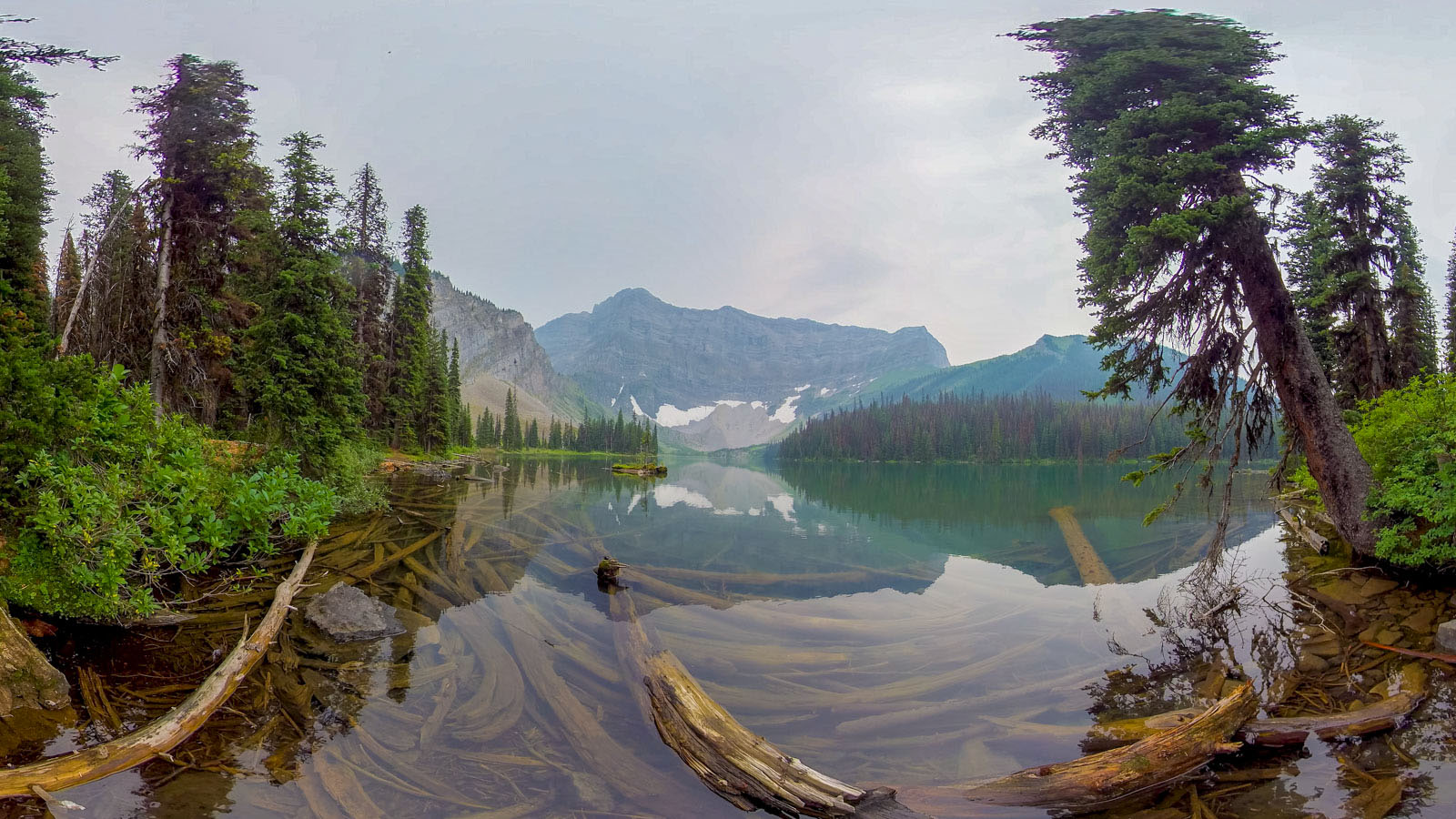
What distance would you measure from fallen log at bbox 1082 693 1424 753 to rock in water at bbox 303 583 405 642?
9953 millimetres

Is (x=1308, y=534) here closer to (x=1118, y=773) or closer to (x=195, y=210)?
(x=1118, y=773)

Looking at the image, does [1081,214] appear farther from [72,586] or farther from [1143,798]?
[72,586]

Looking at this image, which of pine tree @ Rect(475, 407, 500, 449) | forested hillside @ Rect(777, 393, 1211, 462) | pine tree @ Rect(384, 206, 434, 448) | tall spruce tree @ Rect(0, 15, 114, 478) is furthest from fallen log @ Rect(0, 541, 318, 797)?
forested hillside @ Rect(777, 393, 1211, 462)

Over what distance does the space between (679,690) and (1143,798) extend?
14.8 ft

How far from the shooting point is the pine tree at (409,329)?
44.7m

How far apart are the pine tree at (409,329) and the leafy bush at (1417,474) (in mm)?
50523

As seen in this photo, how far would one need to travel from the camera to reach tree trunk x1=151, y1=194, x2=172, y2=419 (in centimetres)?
1978

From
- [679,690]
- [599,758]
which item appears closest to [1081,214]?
[679,690]

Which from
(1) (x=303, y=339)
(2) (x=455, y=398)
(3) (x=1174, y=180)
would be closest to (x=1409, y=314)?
(3) (x=1174, y=180)

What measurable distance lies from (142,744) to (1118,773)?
894 centimetres

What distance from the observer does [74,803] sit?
4504 millimetres

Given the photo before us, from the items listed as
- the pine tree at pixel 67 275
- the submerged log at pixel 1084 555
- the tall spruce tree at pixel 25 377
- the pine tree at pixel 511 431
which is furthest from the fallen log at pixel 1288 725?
the pine tree at pixel 511 431

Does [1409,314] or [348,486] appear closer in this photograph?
[348,486]

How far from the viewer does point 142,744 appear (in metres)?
5.19
